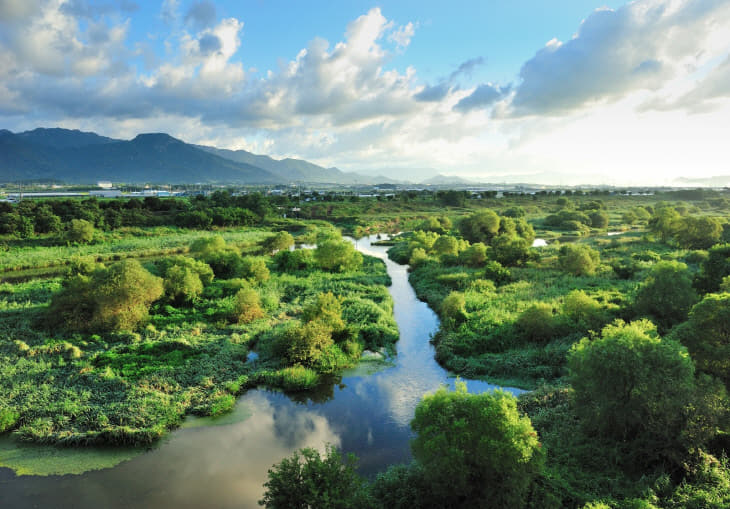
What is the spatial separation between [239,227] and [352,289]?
65.1m

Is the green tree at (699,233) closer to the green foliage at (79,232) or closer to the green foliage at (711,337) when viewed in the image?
the green foliage at (711,337)

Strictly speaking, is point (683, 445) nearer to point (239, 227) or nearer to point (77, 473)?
point (77, 473)

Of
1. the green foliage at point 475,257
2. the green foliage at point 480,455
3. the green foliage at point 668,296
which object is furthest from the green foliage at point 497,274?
the green foliage at point 480,455

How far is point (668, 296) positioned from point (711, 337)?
29.5ft

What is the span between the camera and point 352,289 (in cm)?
4619

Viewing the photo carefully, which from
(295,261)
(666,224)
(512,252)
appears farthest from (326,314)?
(666,224)

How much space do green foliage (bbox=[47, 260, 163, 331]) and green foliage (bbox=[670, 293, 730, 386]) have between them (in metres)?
38.8

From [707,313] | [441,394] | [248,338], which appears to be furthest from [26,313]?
[707,313]

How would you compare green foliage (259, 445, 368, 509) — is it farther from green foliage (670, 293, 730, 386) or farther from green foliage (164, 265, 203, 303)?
green foliage (164, 265, 203, 303)

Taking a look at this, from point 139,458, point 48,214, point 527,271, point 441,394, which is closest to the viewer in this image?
point 441,394

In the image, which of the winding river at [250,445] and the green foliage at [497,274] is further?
the green foliage at [497,274]

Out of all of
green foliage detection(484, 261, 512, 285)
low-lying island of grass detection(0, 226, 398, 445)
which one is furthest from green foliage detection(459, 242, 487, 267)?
low-lying island of grass detection(0, 226, 398, 445)

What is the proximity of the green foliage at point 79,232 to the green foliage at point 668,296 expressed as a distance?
288 ft

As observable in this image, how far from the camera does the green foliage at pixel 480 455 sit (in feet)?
45.3
